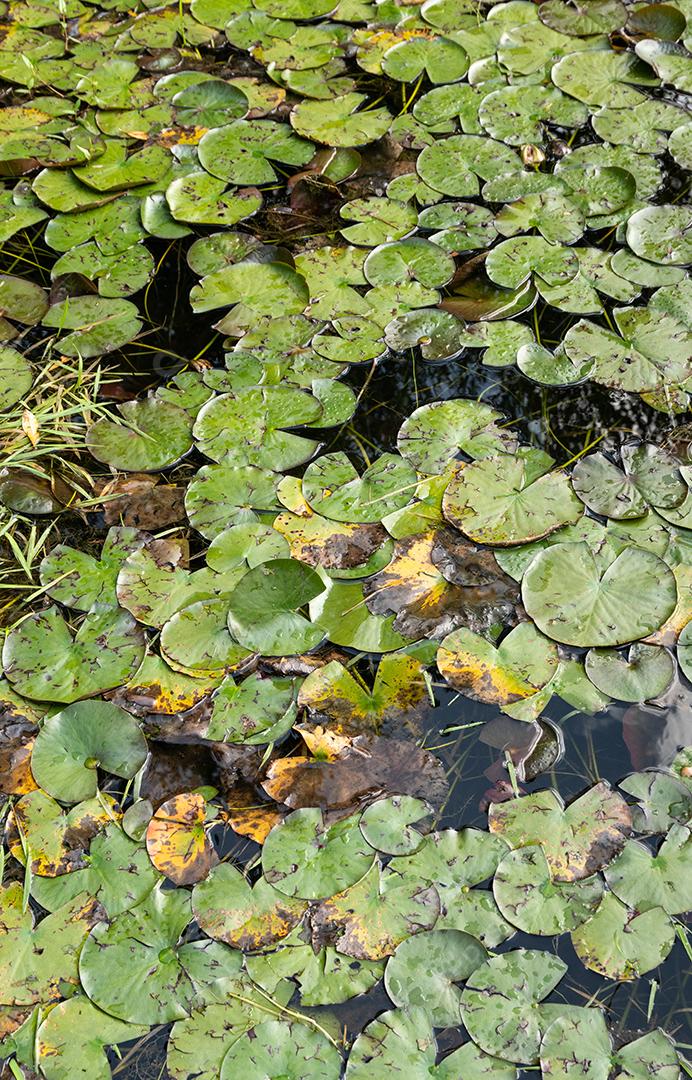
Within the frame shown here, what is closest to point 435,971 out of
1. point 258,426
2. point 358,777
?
point 358,777

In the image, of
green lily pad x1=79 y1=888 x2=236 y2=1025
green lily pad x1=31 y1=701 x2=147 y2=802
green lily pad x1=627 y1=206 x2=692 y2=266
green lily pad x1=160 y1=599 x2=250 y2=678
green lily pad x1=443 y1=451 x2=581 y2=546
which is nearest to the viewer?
green lily pad x1=79 y1=888 x2=236 y2=1025

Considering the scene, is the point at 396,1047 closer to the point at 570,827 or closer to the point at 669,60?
A: the point at 570,827

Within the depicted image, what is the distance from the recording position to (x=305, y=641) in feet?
6.41

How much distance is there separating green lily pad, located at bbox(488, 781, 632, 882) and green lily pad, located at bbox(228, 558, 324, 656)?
537mm

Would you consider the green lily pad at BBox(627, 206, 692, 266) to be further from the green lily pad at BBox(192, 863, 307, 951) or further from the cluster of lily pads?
the green lily pad at BBox(192, 863, 307, 951)

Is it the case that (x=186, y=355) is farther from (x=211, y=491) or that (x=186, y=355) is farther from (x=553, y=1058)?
(x=553, y=1058)

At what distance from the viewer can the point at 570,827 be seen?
1677mm

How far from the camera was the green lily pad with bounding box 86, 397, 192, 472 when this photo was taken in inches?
91.0

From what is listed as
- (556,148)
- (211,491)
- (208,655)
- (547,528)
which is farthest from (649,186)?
(208,655)

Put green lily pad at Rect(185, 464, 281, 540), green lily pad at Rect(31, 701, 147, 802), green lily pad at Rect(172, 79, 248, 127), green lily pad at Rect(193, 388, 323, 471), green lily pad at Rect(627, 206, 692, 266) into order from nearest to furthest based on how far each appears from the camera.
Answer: green lily pad at Rect(31, 701, 147, 802) → green lily pad at Rect(185, 464, 281, 540) → green lily pad at Rect(193, 388, 323, 471) → green lily pad at Rect(627, 206, 692, 266) → green lily pad at Rect(172, 79, 248, 127)

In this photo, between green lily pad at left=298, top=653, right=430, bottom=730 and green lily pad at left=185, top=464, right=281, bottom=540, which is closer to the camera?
green lily pad at left=298, top=653, right=430, bottom=730

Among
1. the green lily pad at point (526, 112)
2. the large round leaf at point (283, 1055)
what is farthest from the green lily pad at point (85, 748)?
the green lily pad at point (526, 112)

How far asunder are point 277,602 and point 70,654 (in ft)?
1.52

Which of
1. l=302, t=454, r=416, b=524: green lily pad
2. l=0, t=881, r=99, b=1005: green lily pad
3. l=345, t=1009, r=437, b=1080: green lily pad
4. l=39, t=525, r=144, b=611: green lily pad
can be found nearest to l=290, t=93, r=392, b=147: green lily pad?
l=302, t=454, r=416, b=524: green lily pad
